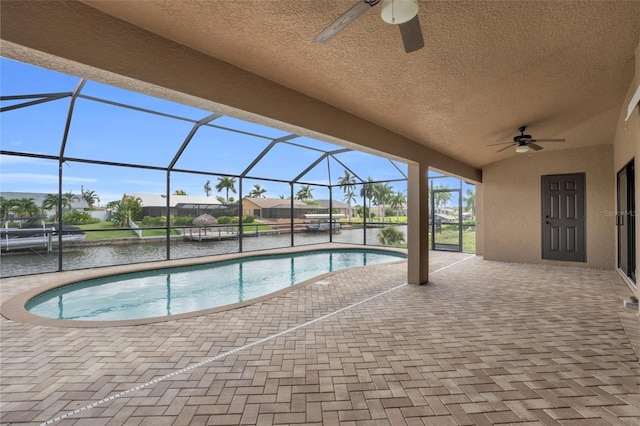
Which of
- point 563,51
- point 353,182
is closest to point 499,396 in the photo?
point 563,51

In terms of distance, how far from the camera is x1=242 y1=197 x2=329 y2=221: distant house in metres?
11.6

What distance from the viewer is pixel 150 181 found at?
1207cm

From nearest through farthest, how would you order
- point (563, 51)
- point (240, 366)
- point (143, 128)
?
point (240, 366)
point (563, 51)
point (143, 128)

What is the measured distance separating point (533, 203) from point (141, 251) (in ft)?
36.9

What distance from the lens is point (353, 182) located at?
33.6 feet

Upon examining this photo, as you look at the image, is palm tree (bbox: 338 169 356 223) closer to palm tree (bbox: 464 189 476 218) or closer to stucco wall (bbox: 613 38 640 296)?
palm tree (bbox: 464 189 476 218)

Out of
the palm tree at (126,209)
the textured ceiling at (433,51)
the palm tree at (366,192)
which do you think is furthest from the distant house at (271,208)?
the textured ceiling at (433,51)

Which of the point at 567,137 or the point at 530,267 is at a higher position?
the point at 567,137

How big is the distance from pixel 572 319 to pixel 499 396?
2.10m

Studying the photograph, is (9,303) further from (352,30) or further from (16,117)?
(352,30)

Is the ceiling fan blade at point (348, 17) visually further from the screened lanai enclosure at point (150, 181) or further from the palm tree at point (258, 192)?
the palm tree at point (258, 192)

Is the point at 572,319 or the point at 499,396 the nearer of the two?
the point at 499,396

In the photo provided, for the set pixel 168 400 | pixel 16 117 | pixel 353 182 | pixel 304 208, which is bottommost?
pixel 168 400

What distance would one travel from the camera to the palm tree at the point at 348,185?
1041 centimetres
